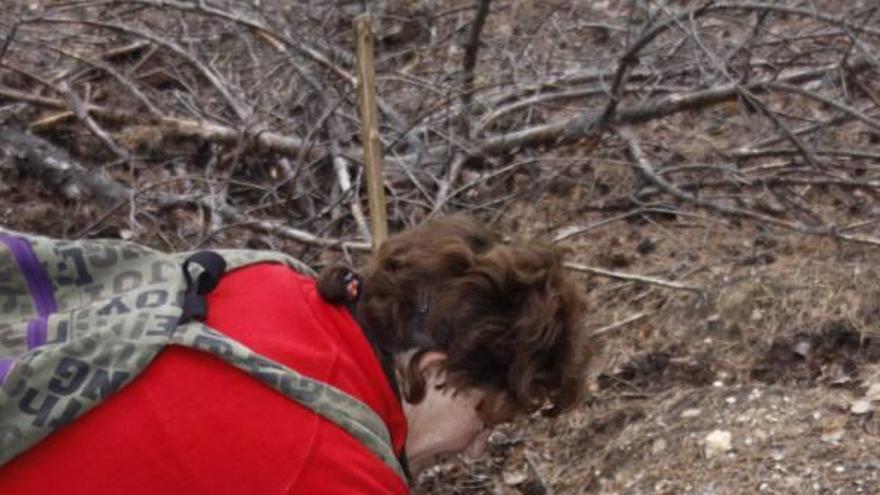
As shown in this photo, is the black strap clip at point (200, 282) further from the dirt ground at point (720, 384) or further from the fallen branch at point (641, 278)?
the fallen branch at point (641, 278)

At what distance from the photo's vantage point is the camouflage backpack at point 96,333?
5.90ft

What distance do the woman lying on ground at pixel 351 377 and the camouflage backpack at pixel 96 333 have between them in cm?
3

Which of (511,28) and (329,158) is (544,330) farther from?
(511,28)

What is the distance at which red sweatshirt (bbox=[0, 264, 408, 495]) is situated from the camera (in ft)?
6.02

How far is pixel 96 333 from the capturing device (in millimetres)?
1844

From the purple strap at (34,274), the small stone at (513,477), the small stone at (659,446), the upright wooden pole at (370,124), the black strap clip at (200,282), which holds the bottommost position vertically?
the small stone at (513,477)

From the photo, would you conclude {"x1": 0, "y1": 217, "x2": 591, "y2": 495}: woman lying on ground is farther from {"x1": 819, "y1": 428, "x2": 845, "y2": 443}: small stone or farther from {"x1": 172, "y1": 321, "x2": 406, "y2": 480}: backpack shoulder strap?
{"x1": 819, "y1": 428, "x2": 845, "y2": 443}: small stone

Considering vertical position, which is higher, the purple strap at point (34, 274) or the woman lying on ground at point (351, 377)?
the purple strap at point (34, 274)

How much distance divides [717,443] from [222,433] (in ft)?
5.25

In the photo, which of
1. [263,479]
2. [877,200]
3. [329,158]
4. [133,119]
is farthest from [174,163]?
[263,479]

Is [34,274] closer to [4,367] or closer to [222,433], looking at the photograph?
[4,367]

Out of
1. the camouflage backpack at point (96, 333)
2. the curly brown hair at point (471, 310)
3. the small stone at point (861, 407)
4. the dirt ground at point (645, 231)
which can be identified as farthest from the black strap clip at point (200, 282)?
the small stone at point (861, 407)

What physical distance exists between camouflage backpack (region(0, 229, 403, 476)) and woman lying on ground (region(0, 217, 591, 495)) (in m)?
0.03

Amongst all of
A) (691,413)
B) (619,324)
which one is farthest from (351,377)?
(619,324)
